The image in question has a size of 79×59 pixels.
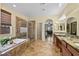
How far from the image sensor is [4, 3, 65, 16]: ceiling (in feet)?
8.84

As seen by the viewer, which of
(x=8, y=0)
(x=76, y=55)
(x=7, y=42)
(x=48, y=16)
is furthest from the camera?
(x=48, y=16)

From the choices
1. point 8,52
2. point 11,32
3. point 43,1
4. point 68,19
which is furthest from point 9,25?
point 68,19

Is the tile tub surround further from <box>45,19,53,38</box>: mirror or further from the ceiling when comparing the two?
the ceiling

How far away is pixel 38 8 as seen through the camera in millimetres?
2889

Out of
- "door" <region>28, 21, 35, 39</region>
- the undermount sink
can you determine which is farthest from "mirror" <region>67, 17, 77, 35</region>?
the undermount sink

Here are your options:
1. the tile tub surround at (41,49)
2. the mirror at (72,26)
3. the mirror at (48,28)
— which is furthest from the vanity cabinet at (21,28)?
the mirror at (72,26)

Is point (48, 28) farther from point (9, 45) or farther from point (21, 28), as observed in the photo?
point (9, 45)

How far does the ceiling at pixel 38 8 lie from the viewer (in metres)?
2.70

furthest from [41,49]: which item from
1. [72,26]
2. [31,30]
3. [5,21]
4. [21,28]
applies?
[5,21]

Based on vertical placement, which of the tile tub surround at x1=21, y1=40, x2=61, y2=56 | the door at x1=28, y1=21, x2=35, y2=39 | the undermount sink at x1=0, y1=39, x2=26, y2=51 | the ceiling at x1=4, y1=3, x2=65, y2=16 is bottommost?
the tile tub surround at x1=21, y1=40, x2=61, y2=56

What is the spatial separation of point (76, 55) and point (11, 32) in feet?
4.54

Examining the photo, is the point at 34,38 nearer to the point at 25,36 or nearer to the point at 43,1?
the point at 25,36

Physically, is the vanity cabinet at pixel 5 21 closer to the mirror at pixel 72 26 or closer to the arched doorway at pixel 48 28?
the arched doorway at pixel 48 28

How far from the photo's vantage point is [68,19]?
3.13m
